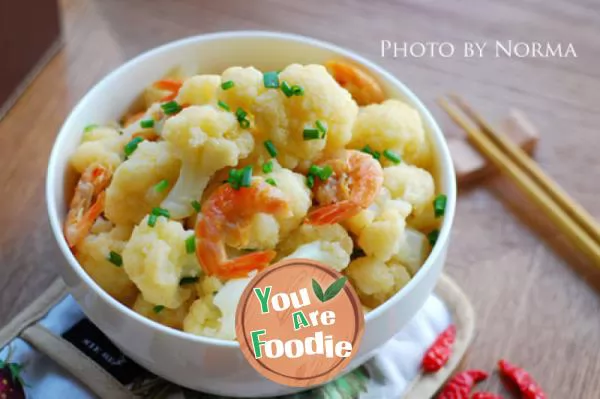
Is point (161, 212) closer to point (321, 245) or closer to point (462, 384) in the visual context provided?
point (321, 245)

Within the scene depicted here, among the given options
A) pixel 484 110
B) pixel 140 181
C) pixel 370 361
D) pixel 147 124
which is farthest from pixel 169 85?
pixel 484 110

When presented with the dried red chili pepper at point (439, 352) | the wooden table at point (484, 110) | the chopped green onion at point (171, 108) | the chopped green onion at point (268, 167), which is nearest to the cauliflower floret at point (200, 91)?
the chopped green onion at point (171, 108)

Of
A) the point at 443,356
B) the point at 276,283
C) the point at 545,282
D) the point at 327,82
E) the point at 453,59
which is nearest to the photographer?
the point at 276,283

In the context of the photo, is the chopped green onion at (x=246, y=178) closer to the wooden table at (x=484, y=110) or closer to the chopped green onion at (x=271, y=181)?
the chopped green onion at (x=271, y=181)

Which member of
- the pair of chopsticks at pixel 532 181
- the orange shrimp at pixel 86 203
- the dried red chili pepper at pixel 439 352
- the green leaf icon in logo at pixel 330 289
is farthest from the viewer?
the pair of chopsticks at pixel 532 181

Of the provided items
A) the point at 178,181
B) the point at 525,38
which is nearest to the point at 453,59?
the point at 525,38

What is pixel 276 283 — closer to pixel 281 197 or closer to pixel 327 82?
pixel 281 197
